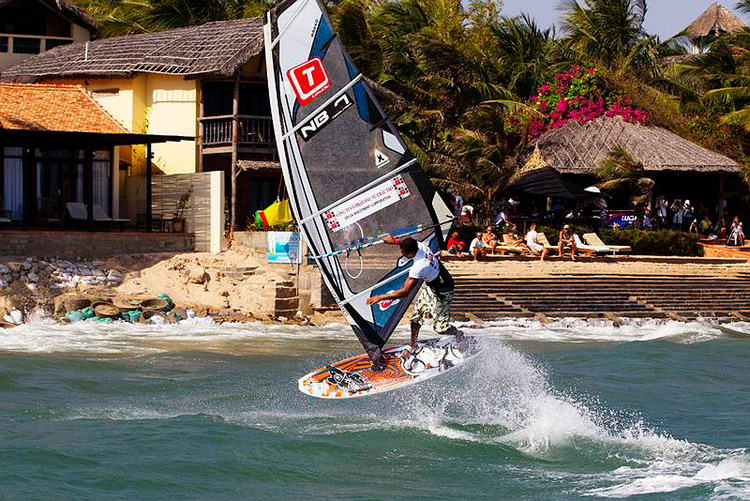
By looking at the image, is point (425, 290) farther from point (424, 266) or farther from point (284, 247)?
point (284, 247)

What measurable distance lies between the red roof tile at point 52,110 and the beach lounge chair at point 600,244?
11.8m

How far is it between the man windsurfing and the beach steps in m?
10.9

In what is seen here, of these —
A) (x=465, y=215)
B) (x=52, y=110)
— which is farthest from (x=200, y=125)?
(x=465, y=215)

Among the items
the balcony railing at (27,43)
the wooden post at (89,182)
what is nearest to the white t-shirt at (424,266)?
the wooden post at (89,182)

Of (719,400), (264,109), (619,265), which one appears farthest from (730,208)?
(719,400)

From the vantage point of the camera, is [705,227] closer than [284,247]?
No

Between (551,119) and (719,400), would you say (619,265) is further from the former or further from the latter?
(719,400)

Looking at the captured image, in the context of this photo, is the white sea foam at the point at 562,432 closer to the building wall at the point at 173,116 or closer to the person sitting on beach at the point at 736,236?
the building wall at the point at 173,116

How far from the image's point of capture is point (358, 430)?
41.1 ft

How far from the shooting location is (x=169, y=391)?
49.0 ft

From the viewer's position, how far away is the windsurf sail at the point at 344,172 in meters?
11.9

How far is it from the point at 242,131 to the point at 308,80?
17710 millimetres

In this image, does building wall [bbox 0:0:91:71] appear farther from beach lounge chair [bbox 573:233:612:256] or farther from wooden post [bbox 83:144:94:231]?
beach lounge chair [bbox 573:233:612:256]

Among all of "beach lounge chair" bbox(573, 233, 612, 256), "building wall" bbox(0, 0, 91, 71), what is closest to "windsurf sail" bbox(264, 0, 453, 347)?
"beach lounge chair" bbox(573, 233, 612, 256)
